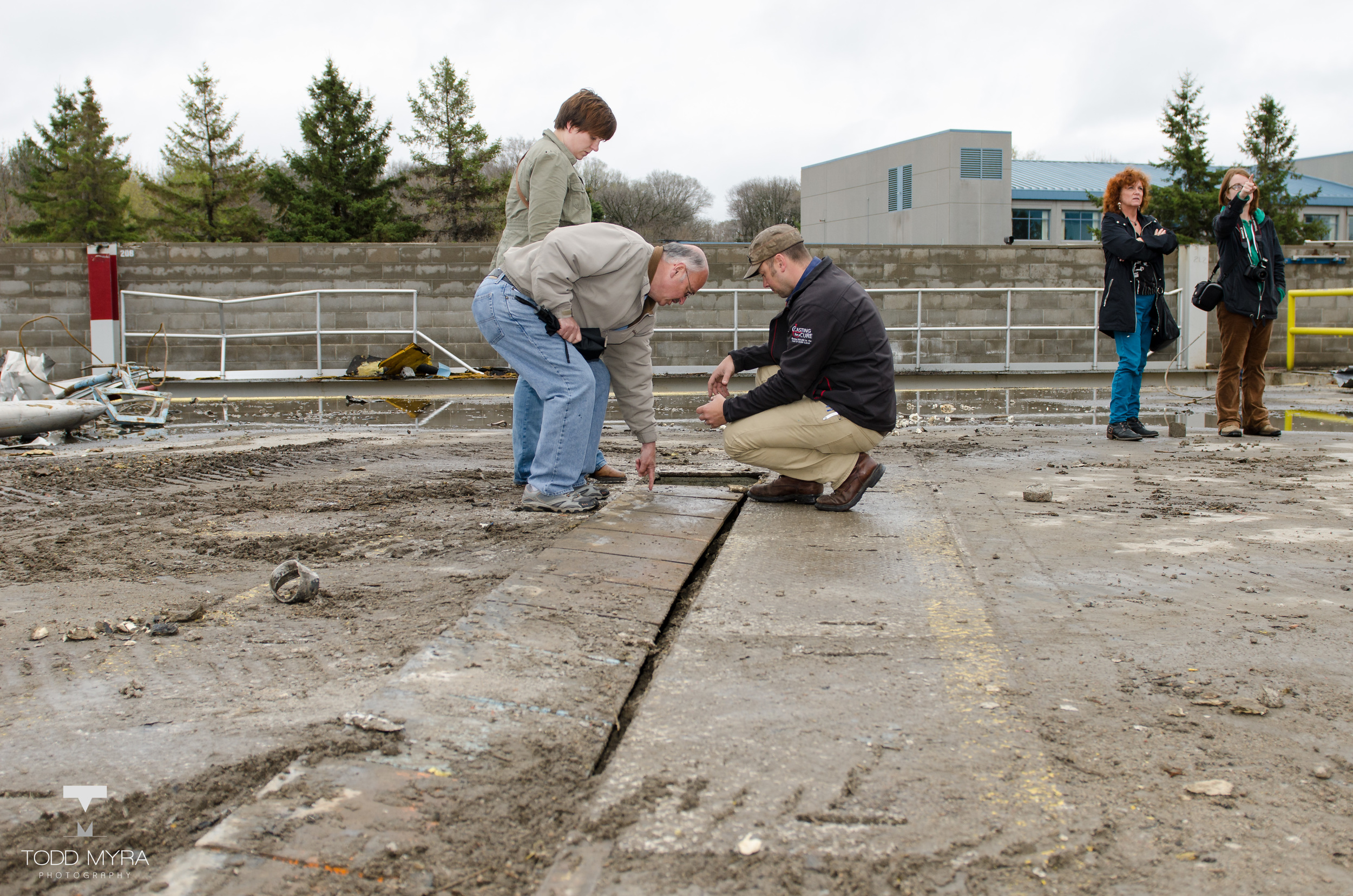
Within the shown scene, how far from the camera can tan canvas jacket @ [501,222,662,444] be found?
11.9 feet

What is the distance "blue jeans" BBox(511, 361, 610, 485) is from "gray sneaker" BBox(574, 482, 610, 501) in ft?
1.00

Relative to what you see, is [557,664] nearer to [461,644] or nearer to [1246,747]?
[461,644]

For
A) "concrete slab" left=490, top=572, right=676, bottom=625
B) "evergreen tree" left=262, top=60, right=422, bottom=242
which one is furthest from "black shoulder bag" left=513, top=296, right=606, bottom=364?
"evergreen tree" left=262, top=60, right=422, bottom=242

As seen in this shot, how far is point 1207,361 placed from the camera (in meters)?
13.3

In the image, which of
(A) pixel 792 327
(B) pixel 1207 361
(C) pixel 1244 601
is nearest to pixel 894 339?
(B) pixel 1207 361

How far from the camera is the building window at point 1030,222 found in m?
38.3

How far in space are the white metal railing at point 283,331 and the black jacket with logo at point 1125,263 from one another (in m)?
7.94

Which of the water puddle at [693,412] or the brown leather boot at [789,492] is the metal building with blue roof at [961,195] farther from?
the brown leather boot at [789,492]

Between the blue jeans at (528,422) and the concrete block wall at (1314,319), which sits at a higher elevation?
the concrete block wall at (1314,319)

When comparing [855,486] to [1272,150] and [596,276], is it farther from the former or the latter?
[1272,150]

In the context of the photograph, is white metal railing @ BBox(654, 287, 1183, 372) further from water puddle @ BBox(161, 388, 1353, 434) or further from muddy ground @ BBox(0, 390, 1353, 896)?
muddy ground @ BBox(0, 390, 1353, 896)

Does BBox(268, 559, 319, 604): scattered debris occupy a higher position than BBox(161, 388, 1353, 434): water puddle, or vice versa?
BBox(161, 388, 1353, 434): water puddle

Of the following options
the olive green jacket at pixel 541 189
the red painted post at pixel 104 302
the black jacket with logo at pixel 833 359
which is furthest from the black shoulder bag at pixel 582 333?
the red painted post at pixel 104 302

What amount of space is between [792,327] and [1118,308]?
3465mm
